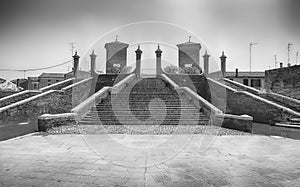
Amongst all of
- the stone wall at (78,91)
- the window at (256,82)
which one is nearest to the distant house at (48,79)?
the stone wall at (78,91)

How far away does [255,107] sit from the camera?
45.9 ft

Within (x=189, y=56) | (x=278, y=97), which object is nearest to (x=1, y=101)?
(x=278, y=97)

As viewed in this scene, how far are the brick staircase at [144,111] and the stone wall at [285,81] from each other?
31.9 feet

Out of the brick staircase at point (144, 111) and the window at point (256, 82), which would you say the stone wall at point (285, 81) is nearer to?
the brick staircase at point (144, 111)

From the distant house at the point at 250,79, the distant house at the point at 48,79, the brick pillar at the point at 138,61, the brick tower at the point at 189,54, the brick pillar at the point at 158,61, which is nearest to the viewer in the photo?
the brick pillar at the point at 138,61

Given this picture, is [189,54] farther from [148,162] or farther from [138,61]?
[148,162]

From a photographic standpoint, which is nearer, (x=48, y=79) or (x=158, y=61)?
(x=158, y=61)

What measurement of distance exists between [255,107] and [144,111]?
23.4 ft

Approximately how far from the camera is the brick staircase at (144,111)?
11.2 metres

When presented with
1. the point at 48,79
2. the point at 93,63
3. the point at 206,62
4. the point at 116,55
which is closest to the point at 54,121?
the point at 93,63

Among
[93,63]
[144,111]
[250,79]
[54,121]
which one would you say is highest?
[93,63]

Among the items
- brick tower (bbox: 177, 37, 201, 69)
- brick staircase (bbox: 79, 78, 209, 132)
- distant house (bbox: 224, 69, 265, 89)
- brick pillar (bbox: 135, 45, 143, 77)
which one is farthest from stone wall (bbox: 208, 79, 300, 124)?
distant house (bbox: 224, 69, 265, 89)

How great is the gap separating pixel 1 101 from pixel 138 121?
9.78m

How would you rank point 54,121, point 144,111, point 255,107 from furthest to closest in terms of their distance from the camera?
point 255,107, point 144,111, point 54,121
